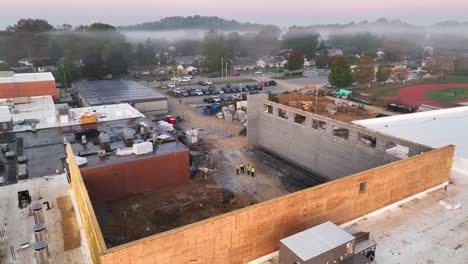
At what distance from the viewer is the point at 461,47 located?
424 feet

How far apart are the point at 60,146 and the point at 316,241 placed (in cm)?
2241

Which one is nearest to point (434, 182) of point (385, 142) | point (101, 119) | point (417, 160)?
point (417, 160)

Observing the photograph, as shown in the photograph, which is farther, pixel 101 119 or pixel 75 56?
pixel 75 56

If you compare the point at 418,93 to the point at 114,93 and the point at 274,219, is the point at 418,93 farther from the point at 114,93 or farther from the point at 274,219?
the point at 274,219

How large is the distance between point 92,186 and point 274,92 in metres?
48.7

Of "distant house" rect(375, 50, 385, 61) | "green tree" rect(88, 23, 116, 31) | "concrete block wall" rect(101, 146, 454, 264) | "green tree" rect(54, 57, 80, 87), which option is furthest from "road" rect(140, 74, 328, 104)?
"distant house" rect(375, 50, 385, 61)

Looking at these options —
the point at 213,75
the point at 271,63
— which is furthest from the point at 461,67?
the point at 213,75

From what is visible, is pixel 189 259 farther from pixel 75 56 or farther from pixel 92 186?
pixel 75 56

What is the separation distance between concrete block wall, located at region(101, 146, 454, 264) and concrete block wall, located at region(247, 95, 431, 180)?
412 cm

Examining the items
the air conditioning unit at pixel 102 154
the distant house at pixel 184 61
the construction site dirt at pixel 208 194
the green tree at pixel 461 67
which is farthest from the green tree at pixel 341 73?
the distant house at pixel 184 61

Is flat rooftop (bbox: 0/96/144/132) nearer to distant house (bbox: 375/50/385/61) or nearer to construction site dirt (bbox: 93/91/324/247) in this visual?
construction site dirt (bbox: 93/91/324/247)

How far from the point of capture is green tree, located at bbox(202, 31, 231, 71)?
9250cm

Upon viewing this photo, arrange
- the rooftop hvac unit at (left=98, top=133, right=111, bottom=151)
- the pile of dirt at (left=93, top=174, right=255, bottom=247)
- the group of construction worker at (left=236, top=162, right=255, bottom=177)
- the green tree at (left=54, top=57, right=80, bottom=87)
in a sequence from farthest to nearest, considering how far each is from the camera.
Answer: the green tree at (left=54, top=57, right=80, bottom=87) < the group of construction worker at (left=236, top=162, right=255, bottom=177) < the rooftop hvac unit at (left=98, top=133, right=111, bottom=151) < the pile of dirt at (left=93, top=174, right=255, bottom=247)

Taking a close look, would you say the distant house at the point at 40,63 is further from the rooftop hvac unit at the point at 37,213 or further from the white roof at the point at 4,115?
the rooftop hvac unit at the point at 37,213
